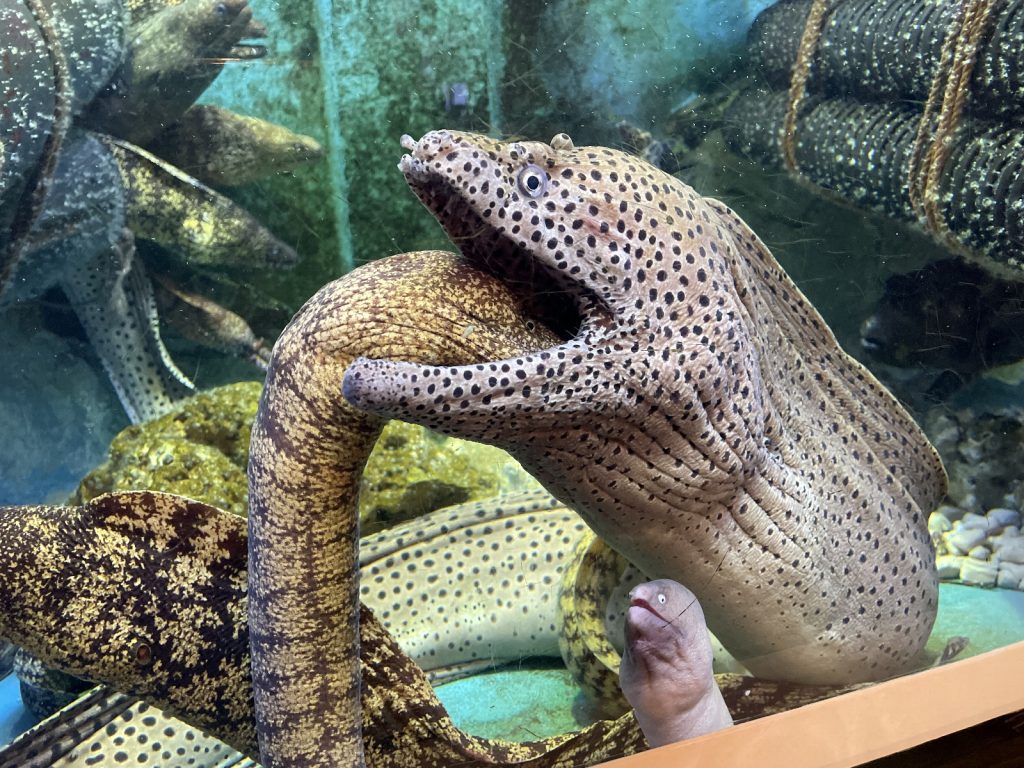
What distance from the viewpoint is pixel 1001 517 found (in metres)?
1.65

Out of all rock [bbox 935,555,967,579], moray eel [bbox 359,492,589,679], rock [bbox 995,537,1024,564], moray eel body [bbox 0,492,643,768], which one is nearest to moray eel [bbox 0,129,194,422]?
moray eel body [bbox 0,492,643,768]

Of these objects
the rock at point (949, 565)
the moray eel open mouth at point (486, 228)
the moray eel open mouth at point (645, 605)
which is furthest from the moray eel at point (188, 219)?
the rock at point (949, 565)

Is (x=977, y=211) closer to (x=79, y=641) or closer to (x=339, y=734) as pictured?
(x=339, y=734)

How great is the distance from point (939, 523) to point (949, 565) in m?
0.11

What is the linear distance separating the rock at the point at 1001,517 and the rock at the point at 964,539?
1.6 inches

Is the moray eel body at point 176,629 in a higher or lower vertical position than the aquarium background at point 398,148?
lower

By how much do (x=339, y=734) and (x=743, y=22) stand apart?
4.26 feet

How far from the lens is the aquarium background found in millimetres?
1188

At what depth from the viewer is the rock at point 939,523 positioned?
172 cm

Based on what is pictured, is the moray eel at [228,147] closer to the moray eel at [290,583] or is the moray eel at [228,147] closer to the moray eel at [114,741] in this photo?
the moray eel at [290,583]

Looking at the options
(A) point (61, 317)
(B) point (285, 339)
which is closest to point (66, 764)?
(A) point (61, 317)

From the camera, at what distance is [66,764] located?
1.24m

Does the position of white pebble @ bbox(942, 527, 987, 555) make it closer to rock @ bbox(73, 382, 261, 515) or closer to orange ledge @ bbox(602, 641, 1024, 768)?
orange ledge @ bbox(602, 641, 1024, 768)

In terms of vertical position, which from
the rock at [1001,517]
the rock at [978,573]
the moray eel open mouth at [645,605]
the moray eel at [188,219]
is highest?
the moray eel at [188,219]
